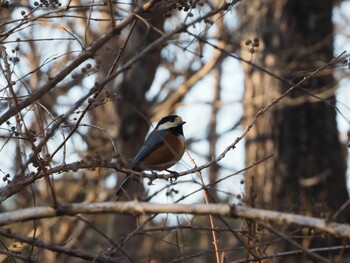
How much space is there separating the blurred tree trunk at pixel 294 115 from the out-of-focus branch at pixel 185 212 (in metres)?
5.50

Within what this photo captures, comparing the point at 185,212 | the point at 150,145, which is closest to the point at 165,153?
the point at 150,145

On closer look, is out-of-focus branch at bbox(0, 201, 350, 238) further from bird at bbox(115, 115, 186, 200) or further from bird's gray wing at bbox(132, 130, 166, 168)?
bird's gray wing at bbox(132, 130, 166, 168)

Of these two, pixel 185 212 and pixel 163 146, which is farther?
pixel 163 146

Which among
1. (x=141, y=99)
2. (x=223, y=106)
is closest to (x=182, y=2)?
(x=141, y=99)

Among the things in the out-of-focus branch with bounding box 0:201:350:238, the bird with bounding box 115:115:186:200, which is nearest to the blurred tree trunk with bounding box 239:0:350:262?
the bird with bounding box 115:115:186:200

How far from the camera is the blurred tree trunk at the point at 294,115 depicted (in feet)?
30.0

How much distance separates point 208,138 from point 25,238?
7942 mm

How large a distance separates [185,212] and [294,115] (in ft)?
22.8

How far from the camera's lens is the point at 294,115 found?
962cm

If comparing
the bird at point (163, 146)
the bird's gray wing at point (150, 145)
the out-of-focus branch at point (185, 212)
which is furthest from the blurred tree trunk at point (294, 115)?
the out-of-focus branch at point (185, 212)

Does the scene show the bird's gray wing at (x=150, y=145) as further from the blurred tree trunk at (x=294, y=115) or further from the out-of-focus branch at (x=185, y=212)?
the out-of-focus branch at (x=185, y=212)

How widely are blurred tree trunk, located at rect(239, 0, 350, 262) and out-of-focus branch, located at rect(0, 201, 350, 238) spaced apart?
550 cm

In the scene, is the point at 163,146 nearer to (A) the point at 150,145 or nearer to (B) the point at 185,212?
(A) the point at 150,145

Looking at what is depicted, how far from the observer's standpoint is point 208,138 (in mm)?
11617
